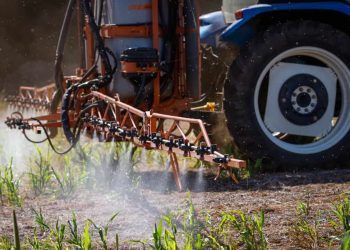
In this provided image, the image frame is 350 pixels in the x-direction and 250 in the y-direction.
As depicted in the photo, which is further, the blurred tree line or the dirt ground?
the blurred tree line

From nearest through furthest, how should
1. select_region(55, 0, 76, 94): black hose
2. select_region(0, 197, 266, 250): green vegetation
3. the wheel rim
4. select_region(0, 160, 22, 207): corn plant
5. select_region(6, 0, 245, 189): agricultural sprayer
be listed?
select_region(0, 197, 266, 250): green vegetation → select_region(0, 160, 22, 207): corn plant → the wheel rim → select_region(6, 0, 245, 189): agricultural sprayer → select_region(55, 0, 76, 94): black hose

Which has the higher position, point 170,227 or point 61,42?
point 61,42

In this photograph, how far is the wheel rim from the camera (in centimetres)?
573

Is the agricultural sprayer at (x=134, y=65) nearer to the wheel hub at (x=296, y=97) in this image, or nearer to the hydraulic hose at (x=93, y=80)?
the hydraulic hose at (x=93, y=80)

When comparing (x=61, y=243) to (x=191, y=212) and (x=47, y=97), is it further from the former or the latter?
(x=47, y=97)

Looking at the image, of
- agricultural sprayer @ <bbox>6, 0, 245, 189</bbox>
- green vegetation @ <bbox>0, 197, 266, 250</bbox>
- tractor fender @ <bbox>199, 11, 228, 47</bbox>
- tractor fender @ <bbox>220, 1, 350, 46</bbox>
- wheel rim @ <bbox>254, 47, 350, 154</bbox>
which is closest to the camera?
green vegetation @ <bbox>0, 197, 266, 250</bbox>

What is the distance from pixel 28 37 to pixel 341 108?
9859 millimetres

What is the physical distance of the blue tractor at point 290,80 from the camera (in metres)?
5.66

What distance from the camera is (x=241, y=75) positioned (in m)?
→ 5.66

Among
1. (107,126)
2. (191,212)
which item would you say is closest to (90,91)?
(107,126)

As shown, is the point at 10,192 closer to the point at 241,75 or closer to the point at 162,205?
the point at 162,205

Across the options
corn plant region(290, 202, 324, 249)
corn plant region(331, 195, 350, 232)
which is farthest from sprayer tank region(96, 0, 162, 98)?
corn plant region(331, 195, 350, 232)

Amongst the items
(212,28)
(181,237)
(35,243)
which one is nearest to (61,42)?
(212,28)

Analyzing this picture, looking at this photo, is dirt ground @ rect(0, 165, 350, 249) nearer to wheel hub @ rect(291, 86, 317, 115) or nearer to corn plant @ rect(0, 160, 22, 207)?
corn plant @ rect(0, 160, 22, 207)
